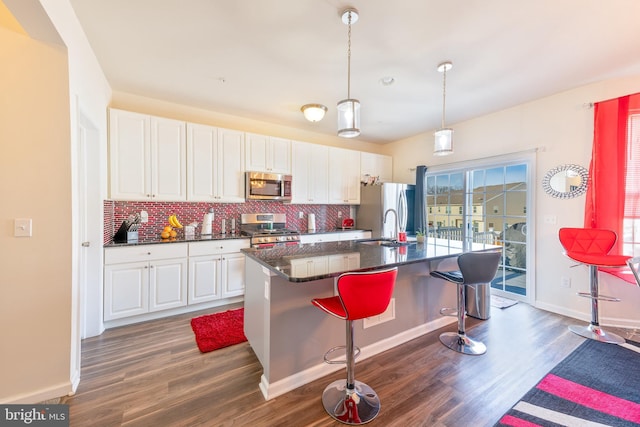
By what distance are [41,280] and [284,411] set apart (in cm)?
184

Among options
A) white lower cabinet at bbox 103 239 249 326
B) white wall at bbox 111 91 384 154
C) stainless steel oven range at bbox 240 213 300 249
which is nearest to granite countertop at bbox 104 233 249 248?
white lower cabinet at bbox 103 239 249 326

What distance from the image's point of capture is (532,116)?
3.45 meters

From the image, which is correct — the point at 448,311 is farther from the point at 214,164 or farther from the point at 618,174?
the point at 214,164

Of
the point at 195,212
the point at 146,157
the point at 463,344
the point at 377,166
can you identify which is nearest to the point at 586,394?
the point at 463,344

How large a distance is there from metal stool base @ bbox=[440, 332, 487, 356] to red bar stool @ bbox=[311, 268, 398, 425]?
1085mm

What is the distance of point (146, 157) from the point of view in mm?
3158

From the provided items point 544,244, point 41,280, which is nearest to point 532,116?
point 544,244

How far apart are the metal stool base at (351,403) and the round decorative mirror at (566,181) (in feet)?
11.2

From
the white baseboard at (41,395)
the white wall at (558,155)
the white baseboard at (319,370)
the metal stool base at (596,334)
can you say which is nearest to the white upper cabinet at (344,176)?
the white wall at (558,155)

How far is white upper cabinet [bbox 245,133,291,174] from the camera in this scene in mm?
3900

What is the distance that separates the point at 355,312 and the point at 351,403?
666 mm

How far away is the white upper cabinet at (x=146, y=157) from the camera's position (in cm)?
299

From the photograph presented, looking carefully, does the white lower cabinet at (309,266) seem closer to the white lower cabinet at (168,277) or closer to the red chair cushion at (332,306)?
the red chair cushion at (332,306)

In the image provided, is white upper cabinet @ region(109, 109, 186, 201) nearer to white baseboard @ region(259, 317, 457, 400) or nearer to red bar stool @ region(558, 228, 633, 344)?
white baseboard @ region(259, 317, 457, 400)
